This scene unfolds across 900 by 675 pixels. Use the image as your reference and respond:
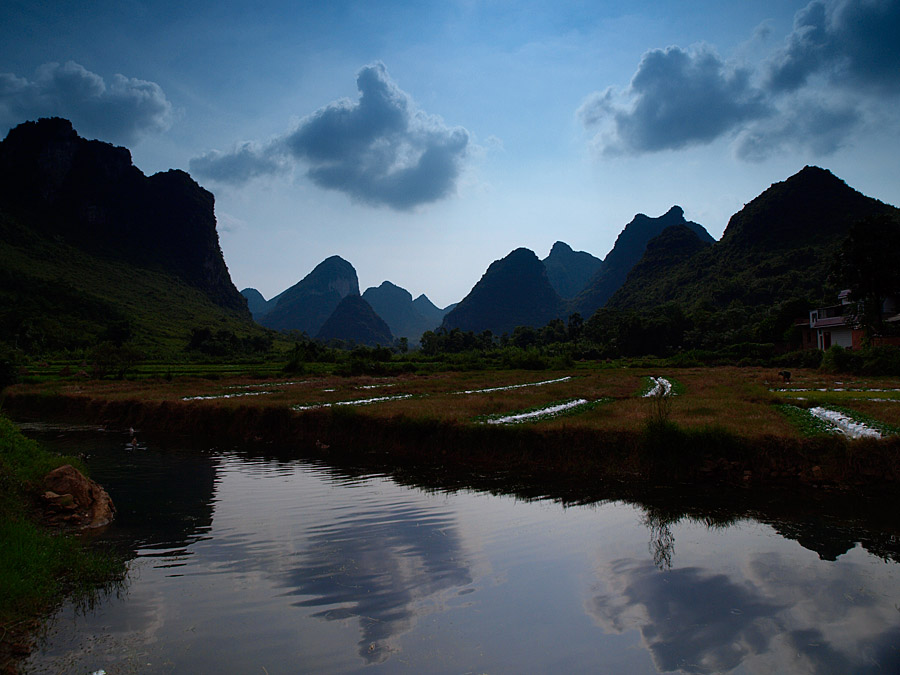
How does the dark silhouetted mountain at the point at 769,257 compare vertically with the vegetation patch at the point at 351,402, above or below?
above

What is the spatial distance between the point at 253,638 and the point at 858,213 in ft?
427

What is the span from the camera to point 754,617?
248 inches

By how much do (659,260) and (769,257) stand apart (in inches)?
2195

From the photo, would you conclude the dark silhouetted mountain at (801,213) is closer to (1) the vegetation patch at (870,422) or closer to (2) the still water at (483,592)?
(1) the vegetation patch at (870,422)

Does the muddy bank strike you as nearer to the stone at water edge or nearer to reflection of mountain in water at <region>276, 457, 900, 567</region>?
reflection of mountain in water at <region>276, 457, 900, 567</region>

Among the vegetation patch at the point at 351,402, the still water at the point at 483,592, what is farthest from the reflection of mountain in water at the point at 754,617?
the vegetation patch at the point at 351,402

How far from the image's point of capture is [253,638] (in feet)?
18.6

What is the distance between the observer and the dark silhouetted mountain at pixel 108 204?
14250 centimetres

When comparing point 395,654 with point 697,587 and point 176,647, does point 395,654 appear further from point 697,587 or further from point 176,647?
point 697,587

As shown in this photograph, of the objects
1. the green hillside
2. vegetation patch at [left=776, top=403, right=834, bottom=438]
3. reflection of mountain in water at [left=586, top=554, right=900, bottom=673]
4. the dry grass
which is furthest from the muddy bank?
the green hillside

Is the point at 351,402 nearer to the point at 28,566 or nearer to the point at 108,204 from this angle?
the point at 28,566

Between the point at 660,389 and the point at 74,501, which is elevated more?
the point at 74,501

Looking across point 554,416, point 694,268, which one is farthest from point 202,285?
point 554,416

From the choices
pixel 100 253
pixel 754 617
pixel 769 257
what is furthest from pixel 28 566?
pixel 100 253
